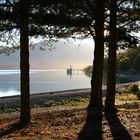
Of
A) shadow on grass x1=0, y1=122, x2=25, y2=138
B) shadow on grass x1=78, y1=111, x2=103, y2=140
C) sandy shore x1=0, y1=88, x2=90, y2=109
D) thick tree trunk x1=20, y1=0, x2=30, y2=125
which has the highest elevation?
thick tree trunk x1=20, y1=0, x2=30, y2=125

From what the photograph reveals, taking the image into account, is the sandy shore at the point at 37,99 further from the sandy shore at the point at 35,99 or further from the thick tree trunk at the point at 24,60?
the thick tree trunk at the point at 24,60

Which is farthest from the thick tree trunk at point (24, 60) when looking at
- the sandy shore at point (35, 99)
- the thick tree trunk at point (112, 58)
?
the sandy shore at point (35, 99)

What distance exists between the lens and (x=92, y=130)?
13.7 meters

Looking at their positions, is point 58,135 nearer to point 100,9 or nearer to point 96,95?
point 100,9

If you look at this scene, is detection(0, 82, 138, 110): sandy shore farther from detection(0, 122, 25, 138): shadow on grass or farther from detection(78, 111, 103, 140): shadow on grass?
detection(0, 122, 25, 138): shadow on grass

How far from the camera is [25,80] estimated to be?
15.8m

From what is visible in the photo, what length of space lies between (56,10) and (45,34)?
106 cm

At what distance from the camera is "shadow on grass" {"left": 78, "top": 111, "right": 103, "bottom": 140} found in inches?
487

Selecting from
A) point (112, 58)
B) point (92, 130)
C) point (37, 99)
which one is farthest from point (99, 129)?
point (37, 99)

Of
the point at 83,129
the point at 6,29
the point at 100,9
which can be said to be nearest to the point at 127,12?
the point at 100,9

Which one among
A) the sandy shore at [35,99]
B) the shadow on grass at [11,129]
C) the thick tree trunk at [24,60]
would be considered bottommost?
the sandy shore at [35,99]

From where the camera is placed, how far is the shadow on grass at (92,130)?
12.4 m

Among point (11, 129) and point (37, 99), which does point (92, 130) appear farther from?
point (37, 99)

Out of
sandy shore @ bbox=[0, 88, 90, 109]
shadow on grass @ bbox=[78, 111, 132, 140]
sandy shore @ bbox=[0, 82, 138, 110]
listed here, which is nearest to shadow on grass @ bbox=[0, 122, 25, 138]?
shadow on grass @ bbox=[78, 111, 132, 140]
